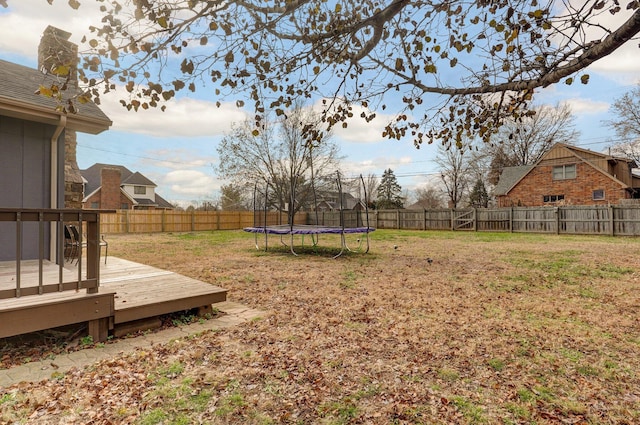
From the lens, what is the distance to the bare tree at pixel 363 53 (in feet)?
8.06

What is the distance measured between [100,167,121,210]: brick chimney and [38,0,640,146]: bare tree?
28292 millimetres

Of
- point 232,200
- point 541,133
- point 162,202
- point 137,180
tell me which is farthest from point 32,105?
point 162,202

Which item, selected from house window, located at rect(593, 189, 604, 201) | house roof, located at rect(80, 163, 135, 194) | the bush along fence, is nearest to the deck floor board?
the bush along fence

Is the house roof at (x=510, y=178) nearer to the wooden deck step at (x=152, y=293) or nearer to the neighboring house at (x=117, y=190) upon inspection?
the wooden deck step at (x=152, y=293)

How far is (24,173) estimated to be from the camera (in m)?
4.81

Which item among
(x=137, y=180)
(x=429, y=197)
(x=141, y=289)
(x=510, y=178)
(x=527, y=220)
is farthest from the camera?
(x=429, y=197)

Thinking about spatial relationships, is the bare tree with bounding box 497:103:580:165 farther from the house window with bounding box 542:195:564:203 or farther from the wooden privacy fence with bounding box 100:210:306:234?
the wooden privacy fence with bounding box 100:210:306:234

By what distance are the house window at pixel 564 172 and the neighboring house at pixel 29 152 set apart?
24.2 metres

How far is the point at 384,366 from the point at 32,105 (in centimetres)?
532

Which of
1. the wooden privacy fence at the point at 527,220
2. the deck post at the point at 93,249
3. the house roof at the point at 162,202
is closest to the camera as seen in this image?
the deck post at the point at 93,249

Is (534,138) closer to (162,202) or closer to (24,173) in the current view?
(24,173)

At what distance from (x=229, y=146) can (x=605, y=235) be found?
69.0ft

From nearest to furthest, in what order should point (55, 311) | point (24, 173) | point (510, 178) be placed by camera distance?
1. point (55, 311)
2. point (24, 173)
3. point (510, 178)

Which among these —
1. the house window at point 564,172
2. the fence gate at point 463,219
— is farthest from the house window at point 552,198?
the fence gate at point 463,219
